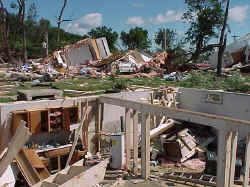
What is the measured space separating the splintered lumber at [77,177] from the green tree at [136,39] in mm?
46264

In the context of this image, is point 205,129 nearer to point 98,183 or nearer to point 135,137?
point 135,137

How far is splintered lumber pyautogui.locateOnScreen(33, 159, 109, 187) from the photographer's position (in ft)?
17.3

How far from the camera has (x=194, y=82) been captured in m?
14.5

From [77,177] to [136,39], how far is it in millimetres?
48689

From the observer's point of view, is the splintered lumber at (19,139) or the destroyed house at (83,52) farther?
the destroyed house at (83,52)

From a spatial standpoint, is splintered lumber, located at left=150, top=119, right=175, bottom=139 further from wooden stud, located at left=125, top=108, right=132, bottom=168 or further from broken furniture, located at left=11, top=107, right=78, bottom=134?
broken furniture, located at left=11, top=107, right=78, bottom=134

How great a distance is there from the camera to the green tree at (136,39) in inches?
2037

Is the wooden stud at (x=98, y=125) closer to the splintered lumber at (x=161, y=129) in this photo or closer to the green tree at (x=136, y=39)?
the splintered lumber at (x=161, y=129)

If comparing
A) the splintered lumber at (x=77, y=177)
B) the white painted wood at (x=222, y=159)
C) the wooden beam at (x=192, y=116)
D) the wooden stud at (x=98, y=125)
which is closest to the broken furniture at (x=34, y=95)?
the wooden stud at (x=98, y=125)

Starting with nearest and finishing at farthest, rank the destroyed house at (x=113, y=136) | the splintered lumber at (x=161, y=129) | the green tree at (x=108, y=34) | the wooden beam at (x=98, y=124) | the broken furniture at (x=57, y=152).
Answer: the destroyed house at (x=113, y=136) → the broken furniture at (x=57, y=152) → the wooden beam at (x=98, y=124) → the splintered lumber at (x=161, y=129) → the green tree at (x=108, y=34)

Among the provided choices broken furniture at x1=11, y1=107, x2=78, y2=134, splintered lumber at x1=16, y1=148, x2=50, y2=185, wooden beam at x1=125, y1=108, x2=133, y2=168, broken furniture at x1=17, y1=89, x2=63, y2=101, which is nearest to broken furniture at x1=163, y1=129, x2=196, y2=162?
wooden beam at x1=125, y1=108, x2=133, y2=168

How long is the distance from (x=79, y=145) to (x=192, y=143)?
391 cm

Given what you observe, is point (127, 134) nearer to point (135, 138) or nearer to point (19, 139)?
point (135, 138)

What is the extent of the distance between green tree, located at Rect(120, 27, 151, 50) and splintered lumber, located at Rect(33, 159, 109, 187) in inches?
1821
